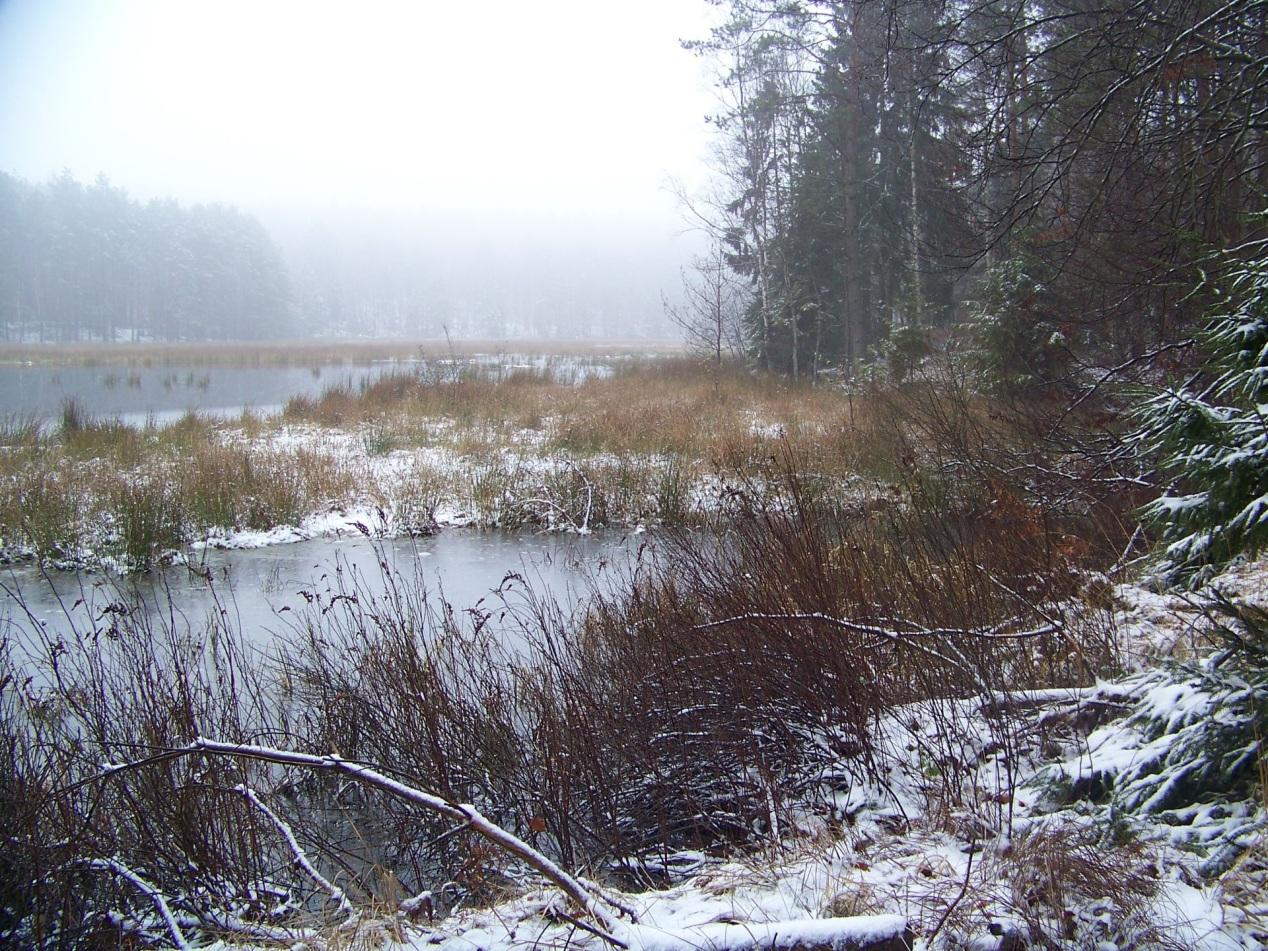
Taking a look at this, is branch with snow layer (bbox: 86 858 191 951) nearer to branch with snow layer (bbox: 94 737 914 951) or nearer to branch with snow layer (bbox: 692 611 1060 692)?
branch with snow layer (bbox: 94 737 914 951)

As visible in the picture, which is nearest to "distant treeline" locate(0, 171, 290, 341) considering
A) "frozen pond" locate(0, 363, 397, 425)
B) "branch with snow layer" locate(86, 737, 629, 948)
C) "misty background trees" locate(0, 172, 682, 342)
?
"misty background trees" locate(0, 172, 682, 342)

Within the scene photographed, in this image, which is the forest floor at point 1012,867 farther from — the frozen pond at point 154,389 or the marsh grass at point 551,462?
the frozen pond at point 154,389

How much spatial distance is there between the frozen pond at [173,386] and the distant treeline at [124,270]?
24.4 metres

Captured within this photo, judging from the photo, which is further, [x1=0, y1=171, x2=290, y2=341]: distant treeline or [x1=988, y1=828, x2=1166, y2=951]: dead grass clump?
[x1=0, y1=171, x2=290, y2=341]: distant treeline

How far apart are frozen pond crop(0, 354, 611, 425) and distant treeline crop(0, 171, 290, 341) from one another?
80.0 feet

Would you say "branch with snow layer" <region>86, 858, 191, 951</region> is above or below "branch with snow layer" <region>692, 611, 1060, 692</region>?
below

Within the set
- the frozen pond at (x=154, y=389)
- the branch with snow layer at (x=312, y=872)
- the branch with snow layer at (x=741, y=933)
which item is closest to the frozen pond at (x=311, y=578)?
the branch with snow layer at (x=312, y=872)

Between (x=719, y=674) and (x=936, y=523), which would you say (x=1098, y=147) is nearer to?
(x=936, y=523)

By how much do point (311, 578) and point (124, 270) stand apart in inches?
2384

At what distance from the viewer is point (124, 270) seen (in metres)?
55.4

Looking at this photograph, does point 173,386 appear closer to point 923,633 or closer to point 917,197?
point 917,197

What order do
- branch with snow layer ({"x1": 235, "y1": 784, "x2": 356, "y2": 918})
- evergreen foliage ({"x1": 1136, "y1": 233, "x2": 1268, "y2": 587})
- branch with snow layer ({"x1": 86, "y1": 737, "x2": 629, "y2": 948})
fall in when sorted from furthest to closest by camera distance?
branch with snow layer ({"x1": 235, "y1": 784, "x2": 356, "y2": 918}) → evergreen foliage ({"x1": 1136, "y1": 233, "x2": 1268, "y2": 587}) → branch with snow layer ({"x1": 86, "y1": 737, "x2": 629, "y2": 948})

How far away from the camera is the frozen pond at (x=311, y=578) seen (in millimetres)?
6242

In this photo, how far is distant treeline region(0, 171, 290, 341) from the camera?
49.2 m
